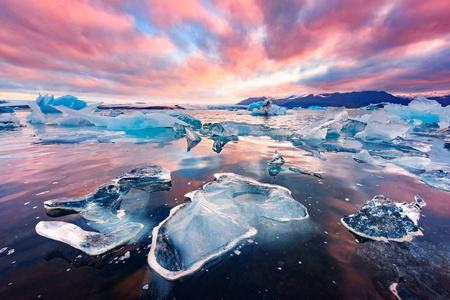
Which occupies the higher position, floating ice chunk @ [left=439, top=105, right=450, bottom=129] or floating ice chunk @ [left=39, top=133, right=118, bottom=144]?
floating ice chunk @ [left=439, top=105, right=450, bottom=129]

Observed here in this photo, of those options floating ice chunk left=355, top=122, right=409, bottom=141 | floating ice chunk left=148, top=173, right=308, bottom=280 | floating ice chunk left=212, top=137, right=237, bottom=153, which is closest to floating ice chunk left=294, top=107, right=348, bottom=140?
floating ice chunk left=355, top=122, right=409, bottom=141

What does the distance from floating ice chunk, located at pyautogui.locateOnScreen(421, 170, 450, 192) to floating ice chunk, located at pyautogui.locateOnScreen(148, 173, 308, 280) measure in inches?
106

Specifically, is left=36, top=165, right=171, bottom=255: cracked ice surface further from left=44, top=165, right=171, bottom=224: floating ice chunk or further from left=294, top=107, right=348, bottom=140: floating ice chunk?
left=294, top=107, right=348, bottom=140: floating ice chunk

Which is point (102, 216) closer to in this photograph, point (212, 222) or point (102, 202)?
point (102, 202)

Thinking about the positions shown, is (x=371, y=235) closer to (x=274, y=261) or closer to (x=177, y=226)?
(x=274, y=261)

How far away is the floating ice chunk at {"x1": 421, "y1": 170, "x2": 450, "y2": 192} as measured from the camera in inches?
117

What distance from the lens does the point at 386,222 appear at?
1.93 metres

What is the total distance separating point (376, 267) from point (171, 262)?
1.72 metres

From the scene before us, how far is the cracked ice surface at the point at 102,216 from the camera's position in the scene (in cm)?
170

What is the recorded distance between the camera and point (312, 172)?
11.9 feet

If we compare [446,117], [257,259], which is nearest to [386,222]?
[257,259]

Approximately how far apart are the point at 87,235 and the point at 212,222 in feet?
4.19

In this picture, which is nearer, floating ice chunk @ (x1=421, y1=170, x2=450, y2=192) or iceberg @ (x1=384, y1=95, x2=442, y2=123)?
floating ice chunk @ (x1=421, y1=170, x2=450, y2=192)

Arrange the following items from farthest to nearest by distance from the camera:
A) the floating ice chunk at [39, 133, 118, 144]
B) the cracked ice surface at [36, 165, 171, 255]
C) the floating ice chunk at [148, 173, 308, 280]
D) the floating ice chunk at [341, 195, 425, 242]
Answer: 1. the floating ice chunk at [39, 133, 118, 144]
2. the floating ice chunk at [341, 195, 425, 242]
3. the cracked ice surface at [36, 165, 171, 255]
4. the floating ice chunk at [148, 173, 308, 280]
